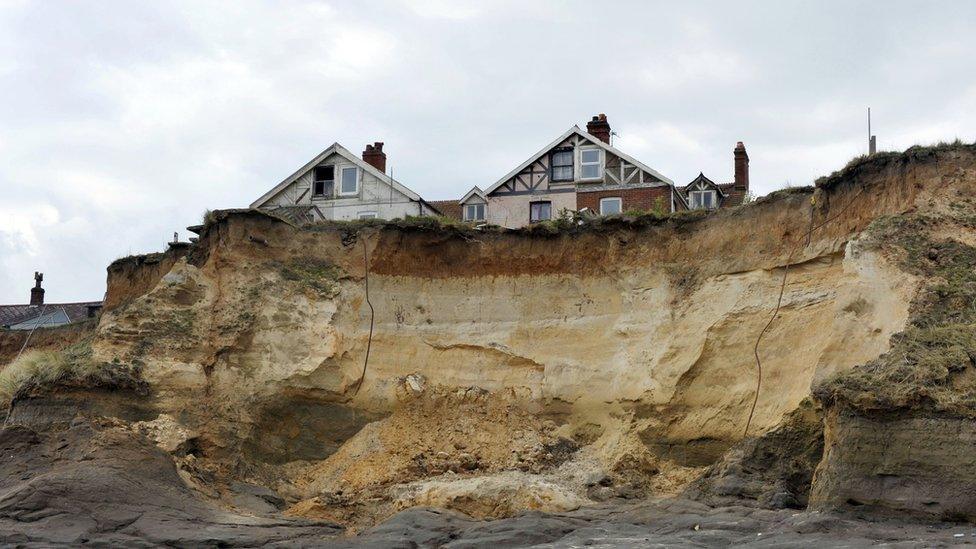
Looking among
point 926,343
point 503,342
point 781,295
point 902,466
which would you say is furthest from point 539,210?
point 902,466

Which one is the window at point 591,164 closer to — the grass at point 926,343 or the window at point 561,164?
the window at point 561,164

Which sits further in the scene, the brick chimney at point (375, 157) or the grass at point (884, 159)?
the brick chimney at point (375, 157)

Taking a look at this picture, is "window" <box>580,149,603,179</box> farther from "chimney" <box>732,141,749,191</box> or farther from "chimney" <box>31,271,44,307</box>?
"chimney" <box>31,271,44,307</box>

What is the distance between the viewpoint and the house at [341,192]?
40.7 m

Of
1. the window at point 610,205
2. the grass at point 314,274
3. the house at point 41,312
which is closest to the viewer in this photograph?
the grass at point 314,274

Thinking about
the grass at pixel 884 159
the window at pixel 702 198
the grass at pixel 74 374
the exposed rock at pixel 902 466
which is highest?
the window at pixel 702 198

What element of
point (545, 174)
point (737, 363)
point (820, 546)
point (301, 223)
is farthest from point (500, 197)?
Answer: point (820, 546)

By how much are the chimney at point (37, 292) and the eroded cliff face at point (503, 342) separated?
26.2 m

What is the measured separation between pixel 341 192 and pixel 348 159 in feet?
3.57

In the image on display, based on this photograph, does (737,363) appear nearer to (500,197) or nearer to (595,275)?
(595,275)

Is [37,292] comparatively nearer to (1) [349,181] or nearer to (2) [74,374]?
(1) [349,181]

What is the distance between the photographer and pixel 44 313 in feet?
163

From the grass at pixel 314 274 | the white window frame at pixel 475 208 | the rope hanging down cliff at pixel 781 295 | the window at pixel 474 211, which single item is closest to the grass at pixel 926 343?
the rope hanging down cliff at pixel 781 295

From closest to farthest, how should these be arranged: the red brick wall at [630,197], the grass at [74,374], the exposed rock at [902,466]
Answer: the exposed rock at [902,466], the grass at [74,374], the red brick wall at [630,197]
